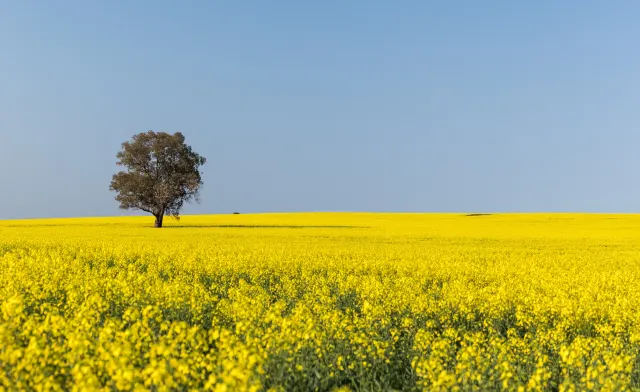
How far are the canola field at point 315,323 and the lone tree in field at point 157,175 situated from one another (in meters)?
35.2

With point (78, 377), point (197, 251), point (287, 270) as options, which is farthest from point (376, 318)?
point (197, 251)

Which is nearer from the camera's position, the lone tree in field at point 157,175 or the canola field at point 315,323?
the canola field at point 315,323

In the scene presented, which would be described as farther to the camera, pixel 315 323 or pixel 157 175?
pixel 157 175

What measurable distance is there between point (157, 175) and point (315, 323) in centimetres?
5974

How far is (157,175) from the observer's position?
6494cm

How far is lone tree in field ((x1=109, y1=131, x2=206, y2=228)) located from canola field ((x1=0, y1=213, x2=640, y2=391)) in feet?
115

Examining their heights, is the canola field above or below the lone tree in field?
below

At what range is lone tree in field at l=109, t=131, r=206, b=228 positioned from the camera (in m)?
63.7

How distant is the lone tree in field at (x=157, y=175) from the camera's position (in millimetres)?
63688

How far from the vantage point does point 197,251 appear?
84.5ft

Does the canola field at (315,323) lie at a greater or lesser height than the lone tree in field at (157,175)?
lesser

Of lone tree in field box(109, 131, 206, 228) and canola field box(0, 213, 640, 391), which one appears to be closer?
canola field box(0, 213, 640, 391)

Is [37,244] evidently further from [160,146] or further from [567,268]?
→ [160,146]

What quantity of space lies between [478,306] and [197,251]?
1590cm
